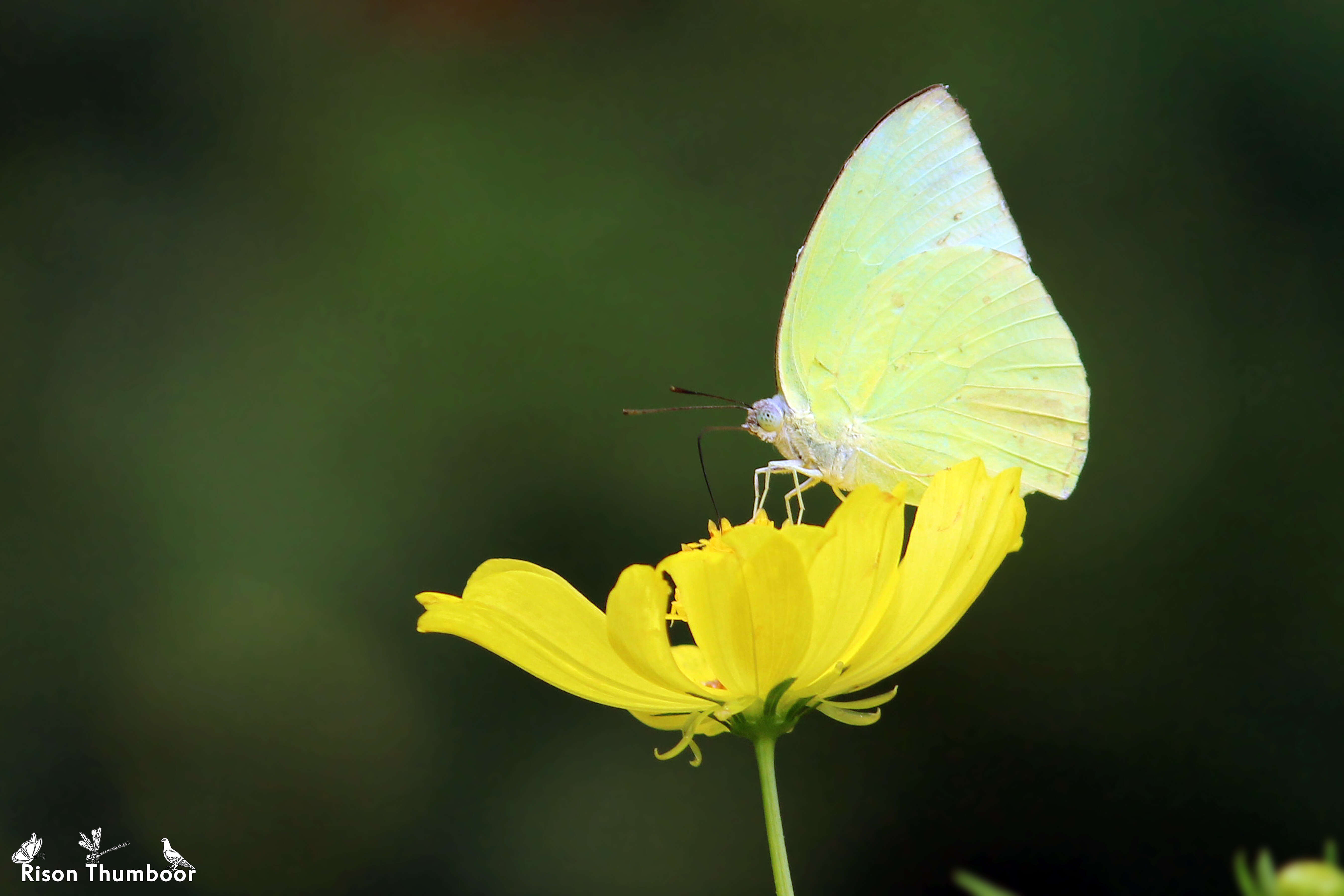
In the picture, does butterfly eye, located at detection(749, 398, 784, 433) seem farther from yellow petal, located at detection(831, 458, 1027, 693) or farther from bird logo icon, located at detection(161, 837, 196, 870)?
bird logo icon, located at detection(161, 837, 196, 870)

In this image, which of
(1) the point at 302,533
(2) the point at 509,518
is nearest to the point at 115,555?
(1) the point at 302,533

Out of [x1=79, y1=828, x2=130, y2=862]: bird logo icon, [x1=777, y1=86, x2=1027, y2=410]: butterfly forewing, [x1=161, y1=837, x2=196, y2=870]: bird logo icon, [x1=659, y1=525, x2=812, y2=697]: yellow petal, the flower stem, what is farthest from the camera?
[x1=79, y1=828, x2=130, y2=862]: bird logo icon

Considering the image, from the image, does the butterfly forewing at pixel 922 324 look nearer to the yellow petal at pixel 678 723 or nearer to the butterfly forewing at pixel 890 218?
the butterfly forewing at pixel 890 218

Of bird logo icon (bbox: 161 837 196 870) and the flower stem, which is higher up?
the flower stem

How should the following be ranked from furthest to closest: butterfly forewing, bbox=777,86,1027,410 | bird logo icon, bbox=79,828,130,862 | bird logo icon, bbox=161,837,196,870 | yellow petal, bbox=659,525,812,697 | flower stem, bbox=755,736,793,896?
bird logo icon, bbox=79,828,130,862 → bird logo icon, bbox=161,837,196,870 → butterfly forewing, bbox=777,86,1027,410 → yellow petal, bbox=659,525,812,697 → flower stem, bbox=755,736,793,896

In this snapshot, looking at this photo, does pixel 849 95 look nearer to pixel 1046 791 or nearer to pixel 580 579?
pixel 580 579

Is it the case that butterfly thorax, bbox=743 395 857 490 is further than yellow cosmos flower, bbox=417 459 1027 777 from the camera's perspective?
Yes

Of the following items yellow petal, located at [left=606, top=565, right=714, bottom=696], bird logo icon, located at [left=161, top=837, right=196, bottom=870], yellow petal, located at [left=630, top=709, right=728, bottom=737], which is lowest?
bird logo icon, located at [left=161, top=837, right=196, bottom=870]

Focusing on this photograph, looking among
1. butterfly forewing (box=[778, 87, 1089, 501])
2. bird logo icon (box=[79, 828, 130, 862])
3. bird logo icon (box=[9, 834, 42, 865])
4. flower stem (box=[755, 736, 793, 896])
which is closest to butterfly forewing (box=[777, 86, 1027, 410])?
butterfly forewing (box=[778, 87, 1089, 501])
